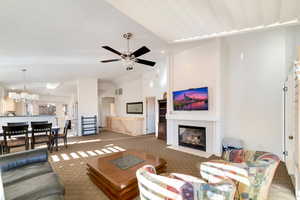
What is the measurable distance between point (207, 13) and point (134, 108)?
6531mm

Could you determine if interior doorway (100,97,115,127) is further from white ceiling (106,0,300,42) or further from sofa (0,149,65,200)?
white ceiling (106,0,300,42)

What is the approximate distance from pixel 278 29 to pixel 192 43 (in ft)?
6.63

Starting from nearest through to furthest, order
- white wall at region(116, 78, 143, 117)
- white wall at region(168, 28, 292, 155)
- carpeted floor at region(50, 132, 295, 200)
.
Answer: carpeted floor at region(50, 132, 295, 200)
white wall at region(168, 28, 292, 155)
white wall at region(116, 78, 143, 117)

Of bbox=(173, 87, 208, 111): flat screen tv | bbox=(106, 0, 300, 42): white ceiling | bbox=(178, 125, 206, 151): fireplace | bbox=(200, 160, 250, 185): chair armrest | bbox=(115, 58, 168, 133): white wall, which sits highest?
bbox=(106, 0, 300, 42): white ceiling

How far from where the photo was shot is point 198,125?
4516 mm

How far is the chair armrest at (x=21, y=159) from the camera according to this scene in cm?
216

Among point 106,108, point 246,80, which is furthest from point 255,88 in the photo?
point 106,108

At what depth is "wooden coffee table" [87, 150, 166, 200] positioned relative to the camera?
2.03 metres

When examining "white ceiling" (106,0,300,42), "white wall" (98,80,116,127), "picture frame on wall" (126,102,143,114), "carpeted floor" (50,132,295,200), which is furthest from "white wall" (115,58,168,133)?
"carpeted floor" (50,132,295,200)

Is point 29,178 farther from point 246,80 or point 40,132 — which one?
point 246,80

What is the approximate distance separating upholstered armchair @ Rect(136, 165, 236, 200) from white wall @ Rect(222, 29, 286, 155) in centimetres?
349

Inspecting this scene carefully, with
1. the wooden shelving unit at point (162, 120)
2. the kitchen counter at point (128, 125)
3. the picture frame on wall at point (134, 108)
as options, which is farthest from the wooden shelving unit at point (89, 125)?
the wooden shelving unit at point (162, 120)

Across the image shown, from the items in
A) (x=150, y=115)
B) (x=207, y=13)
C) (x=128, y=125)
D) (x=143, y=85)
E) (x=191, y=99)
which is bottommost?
(x=128, y=125)

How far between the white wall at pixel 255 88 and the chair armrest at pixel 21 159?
4366 mm
